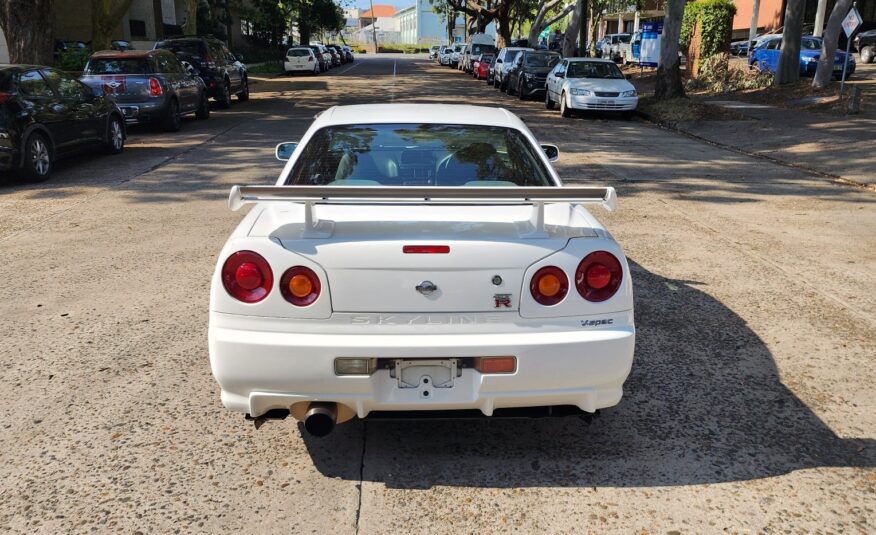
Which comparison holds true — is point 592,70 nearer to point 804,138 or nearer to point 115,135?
point 804,138

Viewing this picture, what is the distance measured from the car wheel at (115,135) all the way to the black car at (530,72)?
15.1 metres

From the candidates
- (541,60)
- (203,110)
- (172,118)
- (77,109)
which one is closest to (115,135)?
(77,109)

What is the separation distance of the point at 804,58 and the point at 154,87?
24.1 meters

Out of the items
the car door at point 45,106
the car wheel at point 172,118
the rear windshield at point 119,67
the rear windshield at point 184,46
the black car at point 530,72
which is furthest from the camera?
the black car at point 530,72

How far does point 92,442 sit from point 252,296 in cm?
132

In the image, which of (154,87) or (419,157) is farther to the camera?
(154,87)

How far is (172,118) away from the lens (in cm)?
1650

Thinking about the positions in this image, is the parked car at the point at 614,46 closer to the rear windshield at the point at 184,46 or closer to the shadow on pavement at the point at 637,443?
the rear windshield at the point at 184,46

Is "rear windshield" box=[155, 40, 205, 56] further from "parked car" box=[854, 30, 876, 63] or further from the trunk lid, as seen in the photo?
"parked car" box=[854, 30, 876, 63]

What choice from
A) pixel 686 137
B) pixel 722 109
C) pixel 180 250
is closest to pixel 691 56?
pixel 722 109

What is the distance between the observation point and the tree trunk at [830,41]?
21375 mm

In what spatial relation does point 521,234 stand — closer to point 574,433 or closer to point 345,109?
point 574,433

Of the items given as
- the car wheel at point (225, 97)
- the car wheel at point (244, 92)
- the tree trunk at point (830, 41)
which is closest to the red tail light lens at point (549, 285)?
the car wheel at point (225, 97)

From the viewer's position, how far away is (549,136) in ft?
54.9
